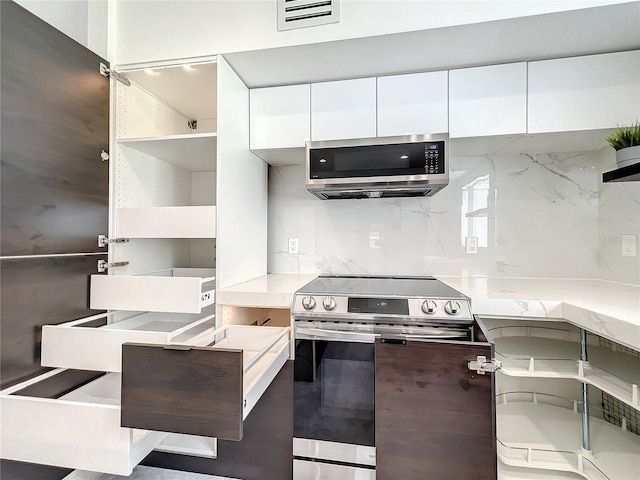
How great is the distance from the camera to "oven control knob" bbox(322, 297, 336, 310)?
141cm

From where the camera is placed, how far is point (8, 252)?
111 centimetres

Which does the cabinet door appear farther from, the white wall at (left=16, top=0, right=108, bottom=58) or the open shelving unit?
the open shelving unit

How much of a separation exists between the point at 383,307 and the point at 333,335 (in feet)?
0.87

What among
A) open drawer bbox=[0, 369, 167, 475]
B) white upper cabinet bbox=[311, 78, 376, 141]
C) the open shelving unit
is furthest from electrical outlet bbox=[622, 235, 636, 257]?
open drawer bbox=[0, 369, 167, 475]

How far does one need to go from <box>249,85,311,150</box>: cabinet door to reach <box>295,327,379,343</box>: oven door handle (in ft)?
3.42

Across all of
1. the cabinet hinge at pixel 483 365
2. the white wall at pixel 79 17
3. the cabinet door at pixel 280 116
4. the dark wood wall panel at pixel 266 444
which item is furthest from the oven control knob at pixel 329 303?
the white wall at pixel 79 17

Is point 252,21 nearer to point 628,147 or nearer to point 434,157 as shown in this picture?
point 434,157

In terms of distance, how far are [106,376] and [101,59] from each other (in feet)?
5.26

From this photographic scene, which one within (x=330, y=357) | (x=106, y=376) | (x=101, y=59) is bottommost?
(x=106, y=376)

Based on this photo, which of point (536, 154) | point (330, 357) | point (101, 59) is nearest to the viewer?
point (330, 357)

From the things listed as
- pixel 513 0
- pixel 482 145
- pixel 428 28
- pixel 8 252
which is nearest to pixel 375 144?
pixel 428 28

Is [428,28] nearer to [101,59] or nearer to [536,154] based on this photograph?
[536,154]

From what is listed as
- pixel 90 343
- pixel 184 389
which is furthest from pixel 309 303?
pixel 90 343

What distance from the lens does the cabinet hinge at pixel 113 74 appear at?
1513 mm
